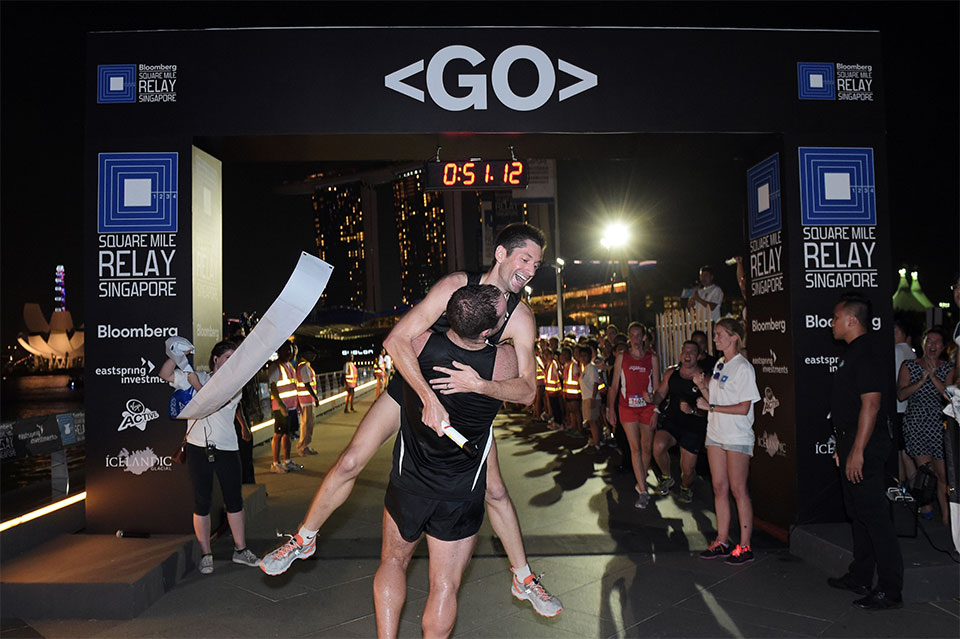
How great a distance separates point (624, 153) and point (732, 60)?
124 cm

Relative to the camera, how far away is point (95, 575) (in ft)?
14.8

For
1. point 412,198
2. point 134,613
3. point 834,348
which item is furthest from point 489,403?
point 412,198

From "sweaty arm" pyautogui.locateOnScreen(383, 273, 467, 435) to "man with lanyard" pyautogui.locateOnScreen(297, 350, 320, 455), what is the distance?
7409 millimetres

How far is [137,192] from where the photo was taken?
5.87 meters

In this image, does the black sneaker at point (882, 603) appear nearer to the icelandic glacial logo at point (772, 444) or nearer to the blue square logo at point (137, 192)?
the icelandic glacial logo at point (772, 444)

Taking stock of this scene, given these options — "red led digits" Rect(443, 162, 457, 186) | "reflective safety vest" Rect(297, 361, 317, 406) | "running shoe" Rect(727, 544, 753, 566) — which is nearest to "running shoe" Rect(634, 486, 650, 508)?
"running shoe" Rect(727, 544, 753, 566)

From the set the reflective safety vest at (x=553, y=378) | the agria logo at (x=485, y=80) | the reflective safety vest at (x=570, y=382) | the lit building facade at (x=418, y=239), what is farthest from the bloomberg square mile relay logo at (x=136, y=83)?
the lit building facade at (x=418, y=239)

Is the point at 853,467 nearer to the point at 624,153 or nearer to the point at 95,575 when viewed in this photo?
the point at 624,153

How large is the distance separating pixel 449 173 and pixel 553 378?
348 inches

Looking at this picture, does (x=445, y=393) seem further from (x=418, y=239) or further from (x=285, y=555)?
(x=418, y=239)

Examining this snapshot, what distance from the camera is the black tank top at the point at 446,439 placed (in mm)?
2830

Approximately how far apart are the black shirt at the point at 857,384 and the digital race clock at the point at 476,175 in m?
A: 3.29

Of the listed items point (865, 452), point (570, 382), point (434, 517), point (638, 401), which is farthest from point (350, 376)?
point (434, 517)

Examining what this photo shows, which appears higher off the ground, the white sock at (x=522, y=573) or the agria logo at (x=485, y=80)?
the agria logo at (x=485, y=80)
